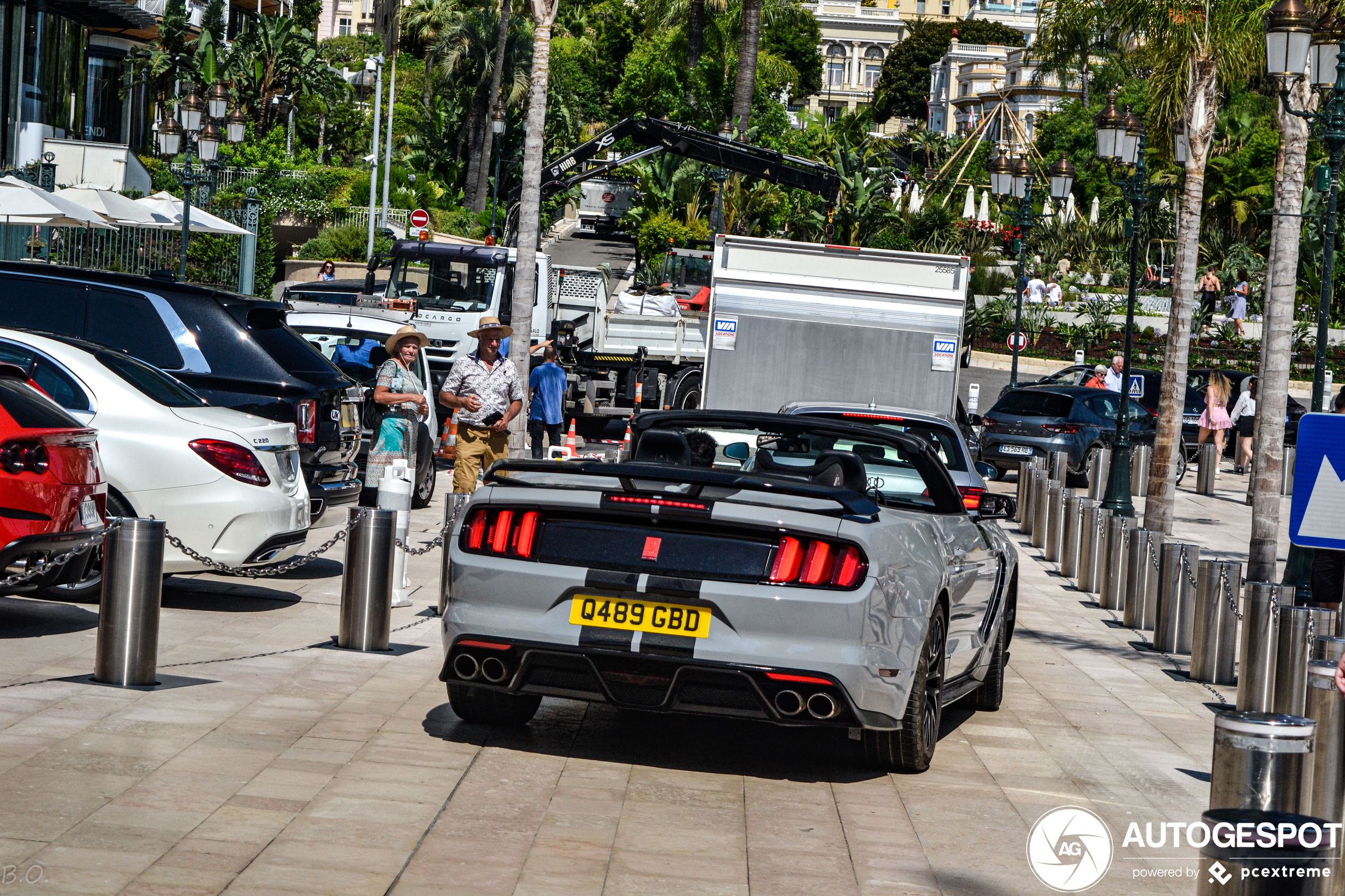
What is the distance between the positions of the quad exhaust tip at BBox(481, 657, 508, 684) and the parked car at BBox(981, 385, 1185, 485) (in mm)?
18135

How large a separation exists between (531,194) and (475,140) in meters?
42.2

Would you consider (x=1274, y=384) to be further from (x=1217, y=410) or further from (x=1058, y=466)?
(x=1217, y=410)

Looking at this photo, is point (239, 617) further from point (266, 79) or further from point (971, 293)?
point (266, 79)

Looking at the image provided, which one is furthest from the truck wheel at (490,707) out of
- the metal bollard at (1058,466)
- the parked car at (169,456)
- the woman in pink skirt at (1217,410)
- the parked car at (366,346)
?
the woman in pink skirt at (1217,410)

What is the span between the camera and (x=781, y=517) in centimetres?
616

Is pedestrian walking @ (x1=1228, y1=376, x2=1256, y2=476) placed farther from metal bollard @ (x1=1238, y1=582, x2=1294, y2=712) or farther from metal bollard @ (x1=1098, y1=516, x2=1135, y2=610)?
metal bollard @ (x1=1238, y1=582, x2=1294, y2=712)

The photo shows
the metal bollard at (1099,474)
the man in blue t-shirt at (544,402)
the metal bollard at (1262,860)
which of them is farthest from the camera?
the metal bollard at (1099,474)

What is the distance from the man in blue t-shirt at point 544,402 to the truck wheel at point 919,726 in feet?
46.2

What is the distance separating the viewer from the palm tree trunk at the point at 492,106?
5494cm

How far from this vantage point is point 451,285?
2533 cm

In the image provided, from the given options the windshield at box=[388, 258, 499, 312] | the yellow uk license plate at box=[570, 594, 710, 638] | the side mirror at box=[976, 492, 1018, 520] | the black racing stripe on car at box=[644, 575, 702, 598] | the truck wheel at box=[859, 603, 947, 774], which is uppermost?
the windshield at box=[388, 258, 499, 312]

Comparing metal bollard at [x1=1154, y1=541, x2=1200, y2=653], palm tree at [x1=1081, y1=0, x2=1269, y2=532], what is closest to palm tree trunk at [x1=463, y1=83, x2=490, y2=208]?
palm tree at [x1=1081, y1=0, x2=1269, y2=532]

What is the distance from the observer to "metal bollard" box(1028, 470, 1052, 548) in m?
17.8

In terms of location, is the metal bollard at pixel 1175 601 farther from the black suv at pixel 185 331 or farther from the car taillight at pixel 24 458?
the car taillight at pixel 24 458
